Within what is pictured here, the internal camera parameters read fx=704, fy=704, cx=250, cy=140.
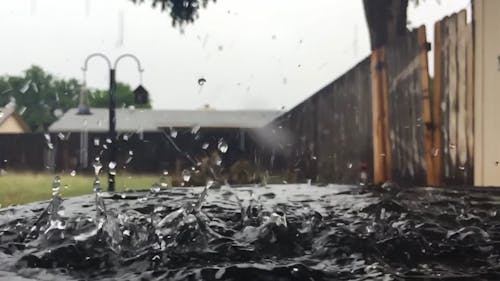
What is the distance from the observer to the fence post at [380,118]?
15.9 feet

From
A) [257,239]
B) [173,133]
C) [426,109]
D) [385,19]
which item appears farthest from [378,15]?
[257,239]

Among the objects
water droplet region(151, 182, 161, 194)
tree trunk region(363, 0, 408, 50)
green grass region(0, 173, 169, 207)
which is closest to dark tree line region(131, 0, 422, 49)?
tree trunk region(363, 0, 408, 50)

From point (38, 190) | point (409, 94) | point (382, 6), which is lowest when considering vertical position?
point (38, 190)

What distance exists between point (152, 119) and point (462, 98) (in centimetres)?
485

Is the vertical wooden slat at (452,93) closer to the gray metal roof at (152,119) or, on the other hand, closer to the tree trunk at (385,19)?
the tree trunk at (385,19)

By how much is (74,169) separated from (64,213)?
18.3 feet

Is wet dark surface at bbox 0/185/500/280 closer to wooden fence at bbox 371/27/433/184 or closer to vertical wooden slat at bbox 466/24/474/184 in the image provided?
vertical wooden slat at bbox 466/24/474/184

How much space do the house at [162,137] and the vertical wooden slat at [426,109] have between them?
1.26 metres

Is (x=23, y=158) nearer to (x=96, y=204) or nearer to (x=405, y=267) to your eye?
(x=96, y=204)

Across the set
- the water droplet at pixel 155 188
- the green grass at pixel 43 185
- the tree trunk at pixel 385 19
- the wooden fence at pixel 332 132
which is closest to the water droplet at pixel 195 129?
the green grass at pixel 43 185

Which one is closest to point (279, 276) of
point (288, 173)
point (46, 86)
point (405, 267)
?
point (405, 267)

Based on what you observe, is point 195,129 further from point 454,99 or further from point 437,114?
point 454,99

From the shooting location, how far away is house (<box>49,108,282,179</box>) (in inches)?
223

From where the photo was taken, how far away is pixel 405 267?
0.96 meters
